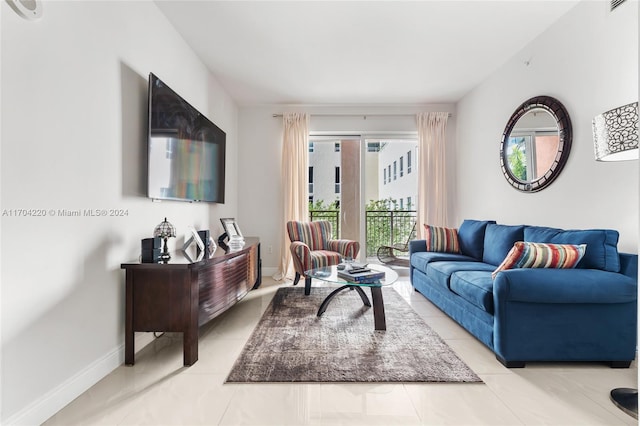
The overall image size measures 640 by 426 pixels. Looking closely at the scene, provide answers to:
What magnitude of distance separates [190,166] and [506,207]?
3333 mm

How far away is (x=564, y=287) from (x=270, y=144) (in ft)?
12.7

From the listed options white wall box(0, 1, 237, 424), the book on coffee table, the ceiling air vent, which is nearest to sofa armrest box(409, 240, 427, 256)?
the book on coffee table

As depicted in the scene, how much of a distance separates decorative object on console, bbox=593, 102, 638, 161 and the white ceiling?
4.27 ft

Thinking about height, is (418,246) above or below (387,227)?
below

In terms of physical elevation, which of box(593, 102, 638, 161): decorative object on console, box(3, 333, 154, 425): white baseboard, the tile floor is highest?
box(593, 102, 638, 161): decorative object on console

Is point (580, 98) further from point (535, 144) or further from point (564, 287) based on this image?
point (564, 287)

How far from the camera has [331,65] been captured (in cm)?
338

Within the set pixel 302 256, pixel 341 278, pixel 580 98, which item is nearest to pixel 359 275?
pixel 341 278

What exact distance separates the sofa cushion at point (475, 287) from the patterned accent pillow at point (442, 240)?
1078mm

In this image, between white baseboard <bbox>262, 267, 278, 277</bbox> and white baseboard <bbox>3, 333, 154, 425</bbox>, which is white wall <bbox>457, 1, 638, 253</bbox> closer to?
white baseboard <bbox>262, 267, 278, 277</bbox>

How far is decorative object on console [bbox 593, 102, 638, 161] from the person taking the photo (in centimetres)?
162

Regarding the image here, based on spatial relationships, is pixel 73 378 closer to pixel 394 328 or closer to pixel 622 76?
pixel 394 328

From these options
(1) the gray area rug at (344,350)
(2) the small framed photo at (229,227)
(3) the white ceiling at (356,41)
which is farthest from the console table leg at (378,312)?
Answer: (3) the white ceiling at (356,41)

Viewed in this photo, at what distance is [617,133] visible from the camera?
1.68 meters
